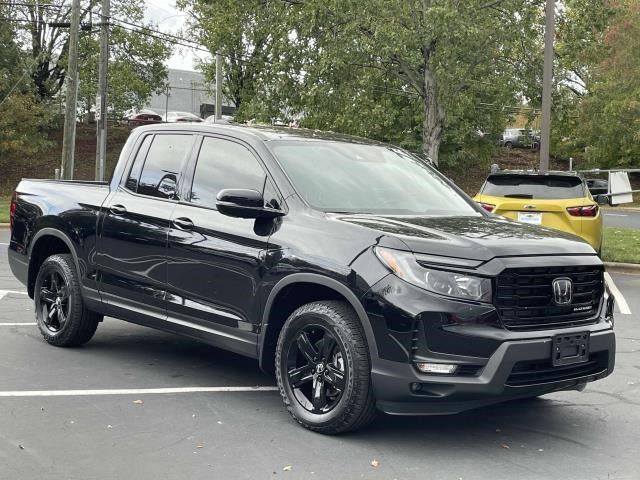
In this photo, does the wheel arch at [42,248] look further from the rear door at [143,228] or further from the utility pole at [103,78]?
the utility pole at [103,78]

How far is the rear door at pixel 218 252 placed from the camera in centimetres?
553

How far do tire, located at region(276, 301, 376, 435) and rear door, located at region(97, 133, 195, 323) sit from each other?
1337mm

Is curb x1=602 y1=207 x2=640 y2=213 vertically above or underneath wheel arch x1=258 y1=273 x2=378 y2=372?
above

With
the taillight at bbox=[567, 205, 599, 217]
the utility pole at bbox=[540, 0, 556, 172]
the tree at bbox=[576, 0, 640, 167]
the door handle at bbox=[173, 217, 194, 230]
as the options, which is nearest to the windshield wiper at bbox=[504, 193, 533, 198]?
the taillight at bbox=[567, 205, 599, 217]

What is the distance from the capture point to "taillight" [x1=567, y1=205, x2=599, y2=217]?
1175cm

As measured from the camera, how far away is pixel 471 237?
488cm

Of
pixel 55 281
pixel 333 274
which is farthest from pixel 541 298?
pixel 55 281

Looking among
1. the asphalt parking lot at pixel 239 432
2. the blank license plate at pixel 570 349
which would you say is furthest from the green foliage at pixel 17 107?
the blank license plate at pixel 570 349

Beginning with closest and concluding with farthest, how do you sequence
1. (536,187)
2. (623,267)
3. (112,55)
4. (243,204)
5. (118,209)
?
1. (243,204)
2. (118,209)
3. (536,187)
4. (623,267)
5. (112,55)

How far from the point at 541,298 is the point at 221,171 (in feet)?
7.89

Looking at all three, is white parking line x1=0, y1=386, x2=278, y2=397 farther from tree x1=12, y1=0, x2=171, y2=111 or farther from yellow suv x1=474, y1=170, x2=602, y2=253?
tree x1=12, y1=0, x2=171, y2=111

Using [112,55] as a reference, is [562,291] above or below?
below

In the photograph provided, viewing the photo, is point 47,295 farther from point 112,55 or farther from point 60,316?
point 112,55

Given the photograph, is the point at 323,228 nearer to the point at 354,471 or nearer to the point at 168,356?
the point at 354,471
